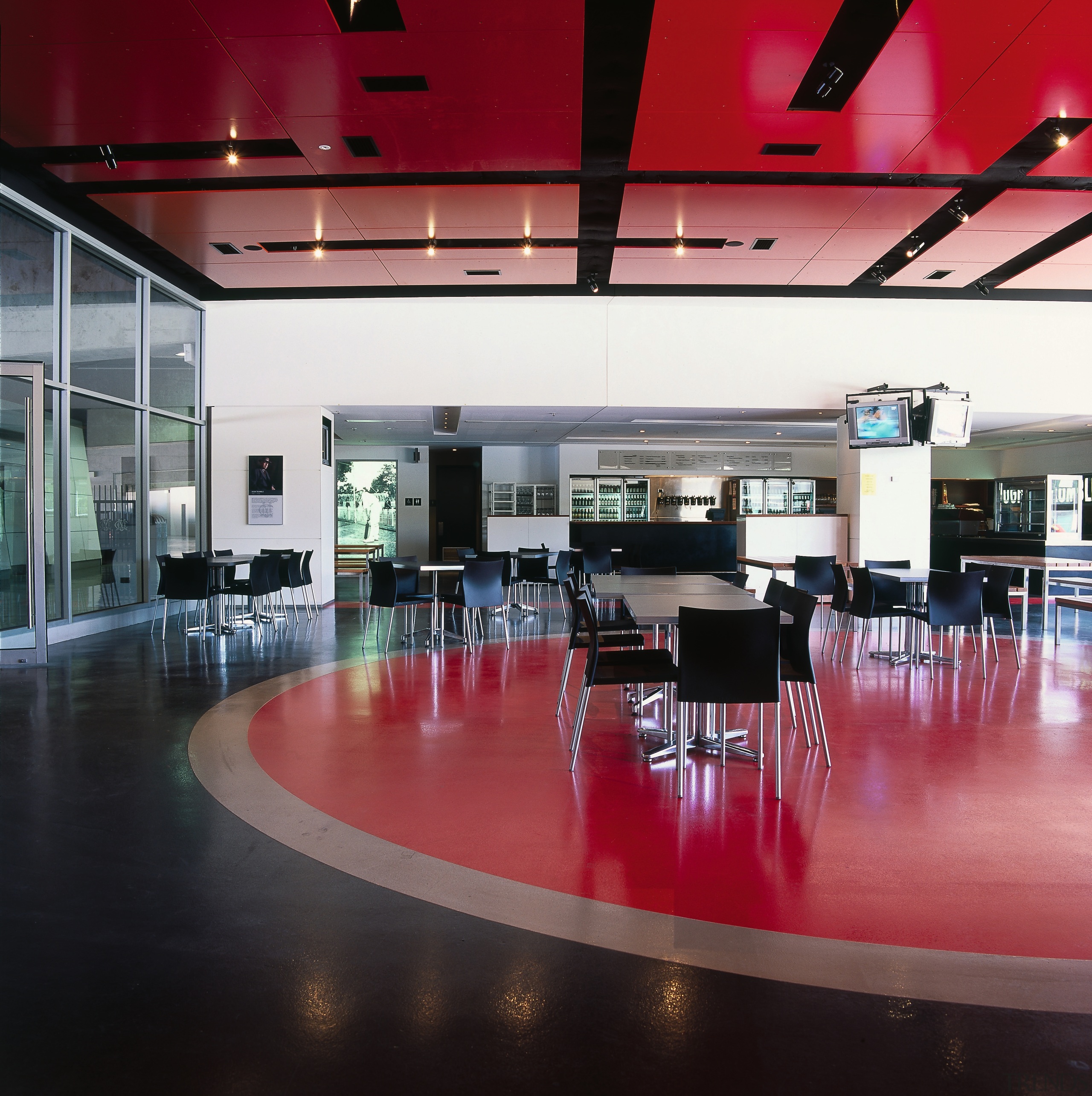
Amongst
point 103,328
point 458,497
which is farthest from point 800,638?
point 458,497

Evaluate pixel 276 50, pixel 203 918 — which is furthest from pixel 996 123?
pixel 203 918

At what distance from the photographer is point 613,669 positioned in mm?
3791

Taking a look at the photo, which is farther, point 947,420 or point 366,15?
point 947,420

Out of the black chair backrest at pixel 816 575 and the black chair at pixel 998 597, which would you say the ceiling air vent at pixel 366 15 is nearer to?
the black chair backrest at pixel 816 575

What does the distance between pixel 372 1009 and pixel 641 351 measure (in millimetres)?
9280

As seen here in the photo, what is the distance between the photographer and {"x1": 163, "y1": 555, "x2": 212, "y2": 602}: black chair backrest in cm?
745

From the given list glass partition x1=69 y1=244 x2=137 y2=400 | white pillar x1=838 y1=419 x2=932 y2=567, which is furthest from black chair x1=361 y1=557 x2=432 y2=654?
white pillar x1=838 y1=419 x2=932 y2=567

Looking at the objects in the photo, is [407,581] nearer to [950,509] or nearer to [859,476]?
[859,476]

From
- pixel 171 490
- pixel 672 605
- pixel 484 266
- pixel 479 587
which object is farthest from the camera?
pixel 171 490

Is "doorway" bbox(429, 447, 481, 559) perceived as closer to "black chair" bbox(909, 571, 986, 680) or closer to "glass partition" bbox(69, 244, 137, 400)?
"glass partition" bbox(69, 244, 137, 400)

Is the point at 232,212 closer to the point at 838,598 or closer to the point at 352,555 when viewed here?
the point at 838,598

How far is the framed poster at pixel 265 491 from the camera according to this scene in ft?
33.5

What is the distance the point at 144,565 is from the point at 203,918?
24.9 ft

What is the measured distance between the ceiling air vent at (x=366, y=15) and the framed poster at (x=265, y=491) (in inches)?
258
